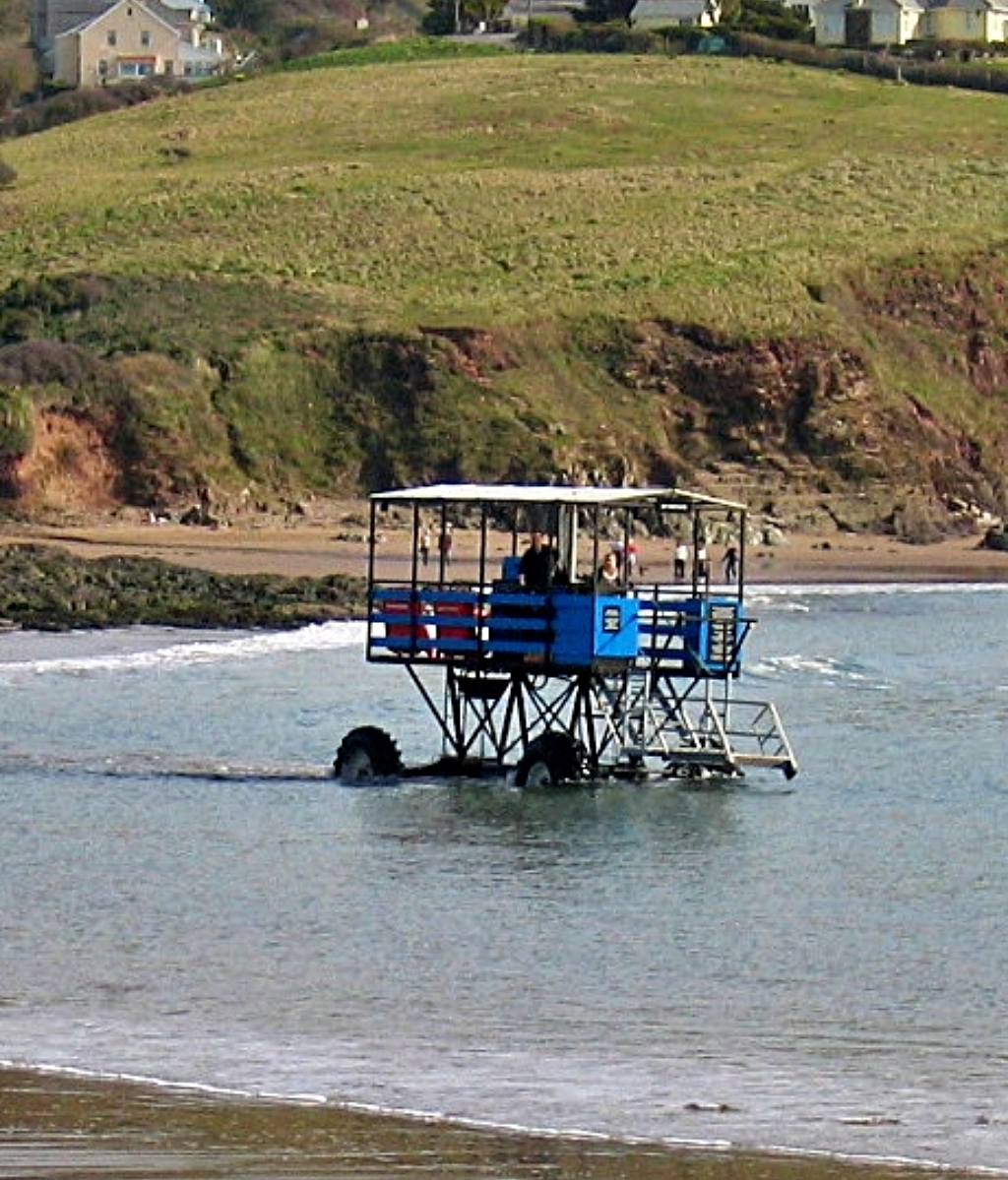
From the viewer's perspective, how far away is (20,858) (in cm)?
2431

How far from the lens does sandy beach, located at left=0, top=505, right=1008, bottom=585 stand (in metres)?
56.2

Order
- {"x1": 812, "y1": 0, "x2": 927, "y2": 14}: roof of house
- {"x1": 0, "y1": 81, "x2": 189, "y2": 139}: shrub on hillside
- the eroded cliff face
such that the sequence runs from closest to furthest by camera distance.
→ the eroded cliff face → {"x1": 0, "y1": 81, "x2": 189, "y2": 139}: shrub on hillside → {"x1": 812, "y1": 0, "x2": 927, "y2": 14}: roof of house

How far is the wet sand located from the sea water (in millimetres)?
392

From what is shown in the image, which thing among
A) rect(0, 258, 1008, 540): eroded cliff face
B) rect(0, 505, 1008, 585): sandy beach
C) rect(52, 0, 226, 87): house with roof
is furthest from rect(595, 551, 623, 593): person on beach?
rect(52, 0, 226, 87): house with roof

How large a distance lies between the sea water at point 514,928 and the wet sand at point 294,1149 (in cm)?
39

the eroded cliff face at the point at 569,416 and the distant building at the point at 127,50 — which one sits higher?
the distant building at the point at 127,50

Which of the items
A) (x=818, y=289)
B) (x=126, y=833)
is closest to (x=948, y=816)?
(x=126, y=833)

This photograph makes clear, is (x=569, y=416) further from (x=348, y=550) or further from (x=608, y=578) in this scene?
(x=608, y=578)

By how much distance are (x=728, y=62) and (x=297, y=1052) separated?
96.0 m

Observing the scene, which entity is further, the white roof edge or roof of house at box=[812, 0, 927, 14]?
roof of house at box=[812, 0, 927, 14]

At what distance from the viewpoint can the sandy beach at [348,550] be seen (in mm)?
56219

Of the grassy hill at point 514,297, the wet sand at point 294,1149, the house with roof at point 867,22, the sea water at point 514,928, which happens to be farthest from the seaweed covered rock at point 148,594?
the house with roof at point 867,22

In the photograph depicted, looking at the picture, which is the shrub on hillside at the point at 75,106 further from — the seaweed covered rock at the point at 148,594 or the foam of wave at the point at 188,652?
the foam of wave at the point at 188,652

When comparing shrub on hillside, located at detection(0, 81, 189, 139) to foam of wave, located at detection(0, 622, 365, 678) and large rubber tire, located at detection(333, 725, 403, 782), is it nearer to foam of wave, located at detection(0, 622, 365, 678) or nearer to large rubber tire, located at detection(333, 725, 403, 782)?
foam of wave, located at detection(0, 622, 365, 678)
